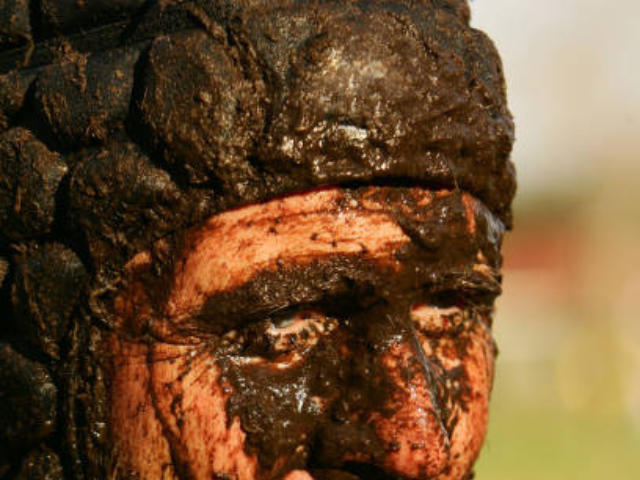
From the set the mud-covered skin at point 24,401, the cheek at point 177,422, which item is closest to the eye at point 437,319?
the cheek at point 177,422

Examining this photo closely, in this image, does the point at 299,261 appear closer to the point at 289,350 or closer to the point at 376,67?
the point at 289,350

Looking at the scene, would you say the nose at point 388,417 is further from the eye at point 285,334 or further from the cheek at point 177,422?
the cheek at point 177,422

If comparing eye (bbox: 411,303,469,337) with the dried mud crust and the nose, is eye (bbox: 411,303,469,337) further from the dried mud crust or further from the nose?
the dried mud crust

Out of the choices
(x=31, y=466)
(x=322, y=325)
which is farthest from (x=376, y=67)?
(x=31, y=466)

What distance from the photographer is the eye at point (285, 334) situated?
1.75m

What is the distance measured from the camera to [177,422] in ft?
5.62

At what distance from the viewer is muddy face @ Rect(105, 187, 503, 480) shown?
171 cm

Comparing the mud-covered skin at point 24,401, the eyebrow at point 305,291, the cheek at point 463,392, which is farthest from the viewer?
the cheek at point 463,392

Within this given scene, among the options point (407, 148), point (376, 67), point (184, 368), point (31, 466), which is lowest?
point (31, 466)

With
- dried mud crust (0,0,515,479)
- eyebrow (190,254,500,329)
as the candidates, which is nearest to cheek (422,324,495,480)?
eyebrow (190,254,500,329)

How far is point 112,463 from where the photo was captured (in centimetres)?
176

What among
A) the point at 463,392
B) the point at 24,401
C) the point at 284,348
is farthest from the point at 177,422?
the point at 463,392

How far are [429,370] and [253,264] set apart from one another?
510mm

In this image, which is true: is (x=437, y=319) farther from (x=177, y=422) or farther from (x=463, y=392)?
(x=177, y=422)
